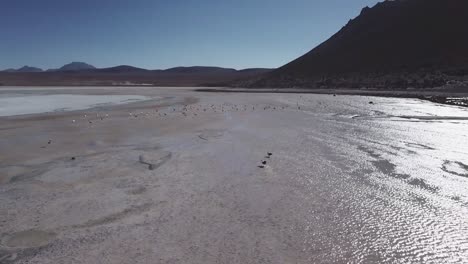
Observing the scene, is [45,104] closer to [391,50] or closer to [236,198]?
[236,198]

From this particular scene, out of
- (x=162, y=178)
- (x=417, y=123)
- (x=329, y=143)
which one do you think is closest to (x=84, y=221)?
(x=162, y=178)

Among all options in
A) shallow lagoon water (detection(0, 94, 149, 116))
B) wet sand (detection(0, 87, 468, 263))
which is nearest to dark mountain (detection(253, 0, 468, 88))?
shallow lagoon water (detection(0, 94, 149, 116))

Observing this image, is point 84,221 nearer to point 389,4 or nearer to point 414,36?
point 414,36

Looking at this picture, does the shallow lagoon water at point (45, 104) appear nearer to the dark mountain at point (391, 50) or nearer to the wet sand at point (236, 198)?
the wet sand at point (236, 198)

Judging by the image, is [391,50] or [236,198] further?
[391,50]

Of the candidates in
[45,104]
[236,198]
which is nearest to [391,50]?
[45,104]

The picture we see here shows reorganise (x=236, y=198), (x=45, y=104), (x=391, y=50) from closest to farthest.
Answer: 1. (x=236, y=198)
2. (x=45, y=104)
3. (x=391, y=50)

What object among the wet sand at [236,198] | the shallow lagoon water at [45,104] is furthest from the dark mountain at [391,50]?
the wet sand at [236,198]
